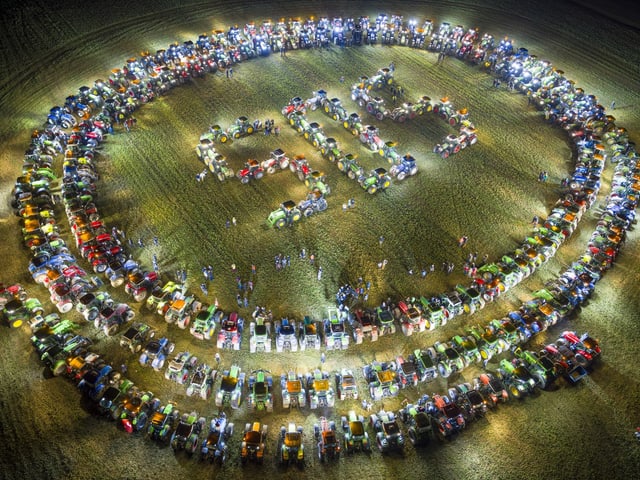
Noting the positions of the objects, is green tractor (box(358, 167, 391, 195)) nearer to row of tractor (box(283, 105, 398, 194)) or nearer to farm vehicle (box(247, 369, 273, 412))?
row of tractor (box(283, 105, 398, 194))

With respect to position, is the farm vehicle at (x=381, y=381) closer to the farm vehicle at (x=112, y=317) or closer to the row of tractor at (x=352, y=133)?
the farm vehicle at (x=112, y=317)

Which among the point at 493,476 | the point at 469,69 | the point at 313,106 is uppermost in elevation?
the point at 469,69

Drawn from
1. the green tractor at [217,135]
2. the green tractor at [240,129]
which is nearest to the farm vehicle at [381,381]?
the green tractor at [217,135]

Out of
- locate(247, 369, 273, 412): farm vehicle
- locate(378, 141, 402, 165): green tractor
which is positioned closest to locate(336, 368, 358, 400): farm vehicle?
locate(247, 369, 273, 412): farm vehicle

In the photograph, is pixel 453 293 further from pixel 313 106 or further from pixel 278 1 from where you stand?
pixel 278 1

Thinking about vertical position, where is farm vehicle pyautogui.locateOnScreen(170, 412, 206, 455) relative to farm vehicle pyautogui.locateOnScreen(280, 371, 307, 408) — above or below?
below

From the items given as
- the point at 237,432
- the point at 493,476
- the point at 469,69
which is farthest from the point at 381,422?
the point at 469,69

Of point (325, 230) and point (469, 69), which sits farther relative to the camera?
point (469, 69)
